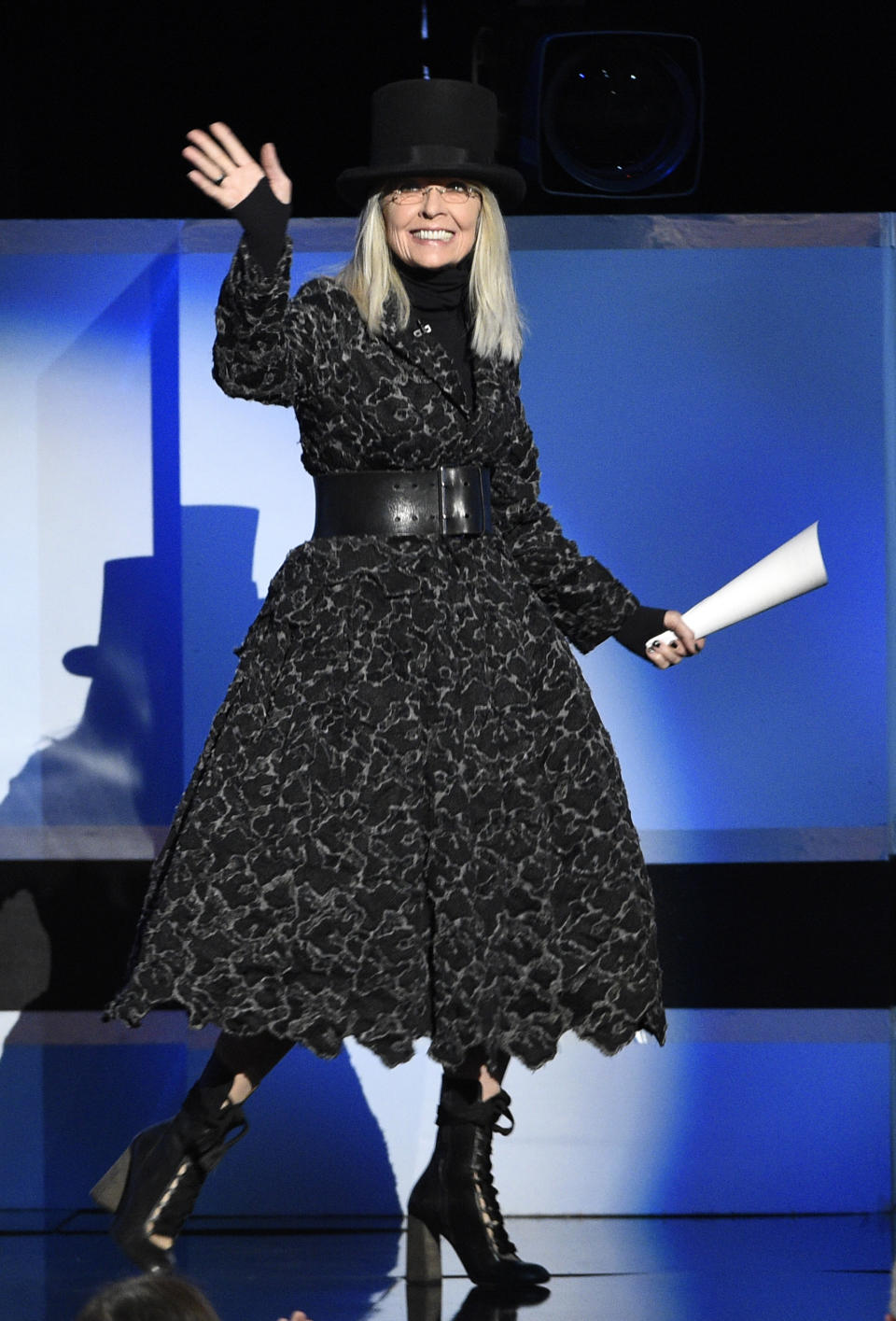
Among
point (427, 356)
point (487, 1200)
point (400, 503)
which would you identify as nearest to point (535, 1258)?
point (487, 1200)

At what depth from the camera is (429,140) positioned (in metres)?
2.87

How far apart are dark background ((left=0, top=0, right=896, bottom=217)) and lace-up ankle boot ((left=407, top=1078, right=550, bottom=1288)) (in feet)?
6.91

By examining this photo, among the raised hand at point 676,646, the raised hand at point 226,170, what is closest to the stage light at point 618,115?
the raised hand at point 676,646

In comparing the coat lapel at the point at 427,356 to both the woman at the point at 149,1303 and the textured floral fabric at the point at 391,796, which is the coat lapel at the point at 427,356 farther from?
the woman at the point at 149,1303

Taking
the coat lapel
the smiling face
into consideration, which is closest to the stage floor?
the coat lapel

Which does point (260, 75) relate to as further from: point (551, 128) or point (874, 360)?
point (874, 360)

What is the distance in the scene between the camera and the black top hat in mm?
2848

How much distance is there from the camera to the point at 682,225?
3584mm

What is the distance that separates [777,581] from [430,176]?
2.61ft

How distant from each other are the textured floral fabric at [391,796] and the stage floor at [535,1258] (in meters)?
0.48

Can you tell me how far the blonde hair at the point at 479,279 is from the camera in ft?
9.34

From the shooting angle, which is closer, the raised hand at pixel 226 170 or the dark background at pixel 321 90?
the raised hand at pixel 226 170

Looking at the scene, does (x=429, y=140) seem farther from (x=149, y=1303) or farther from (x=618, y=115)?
(x=149, y=1303)

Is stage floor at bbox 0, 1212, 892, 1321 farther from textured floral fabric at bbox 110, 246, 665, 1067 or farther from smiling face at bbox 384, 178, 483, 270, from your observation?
smiling face at bbox 384, 178, 483, 270
